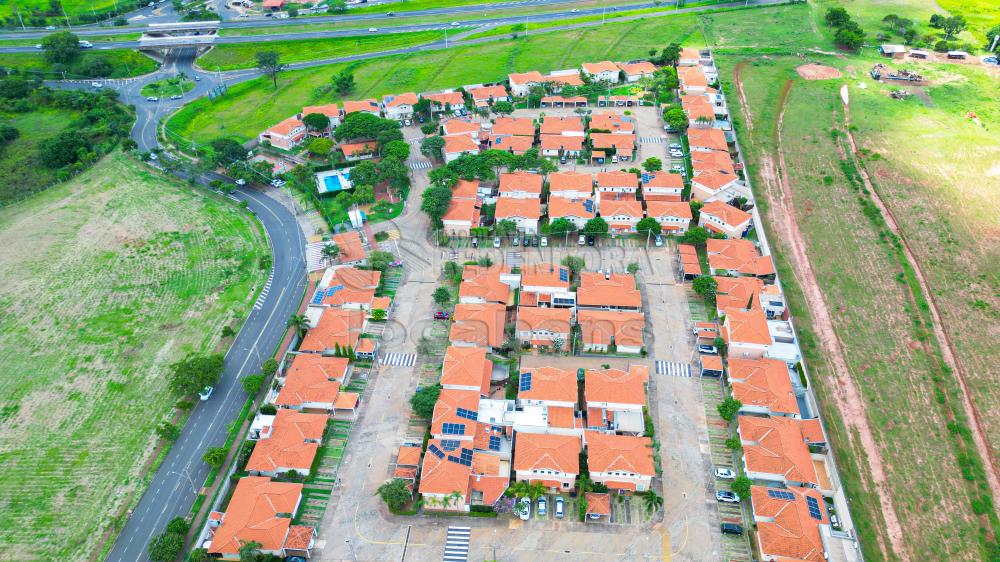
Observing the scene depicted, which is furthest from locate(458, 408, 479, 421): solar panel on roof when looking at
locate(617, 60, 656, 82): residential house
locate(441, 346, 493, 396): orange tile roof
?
locate(617, 60, 656, 82): residential house

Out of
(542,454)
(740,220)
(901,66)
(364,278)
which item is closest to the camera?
(542,454)

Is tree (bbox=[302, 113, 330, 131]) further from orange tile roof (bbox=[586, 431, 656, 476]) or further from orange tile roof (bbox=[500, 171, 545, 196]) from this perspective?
orange tile roof (bbox=[586, 431, 656, 476])

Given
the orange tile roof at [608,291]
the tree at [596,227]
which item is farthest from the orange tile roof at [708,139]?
the orange tile roof at [608,291]

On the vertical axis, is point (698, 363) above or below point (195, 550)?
above

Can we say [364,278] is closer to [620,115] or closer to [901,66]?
[620,115]

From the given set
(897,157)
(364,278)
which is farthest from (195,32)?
(897,157)

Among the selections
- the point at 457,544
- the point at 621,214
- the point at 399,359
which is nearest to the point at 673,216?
the point at 621,214

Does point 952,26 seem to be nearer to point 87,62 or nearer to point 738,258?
Answer: point 738,258
